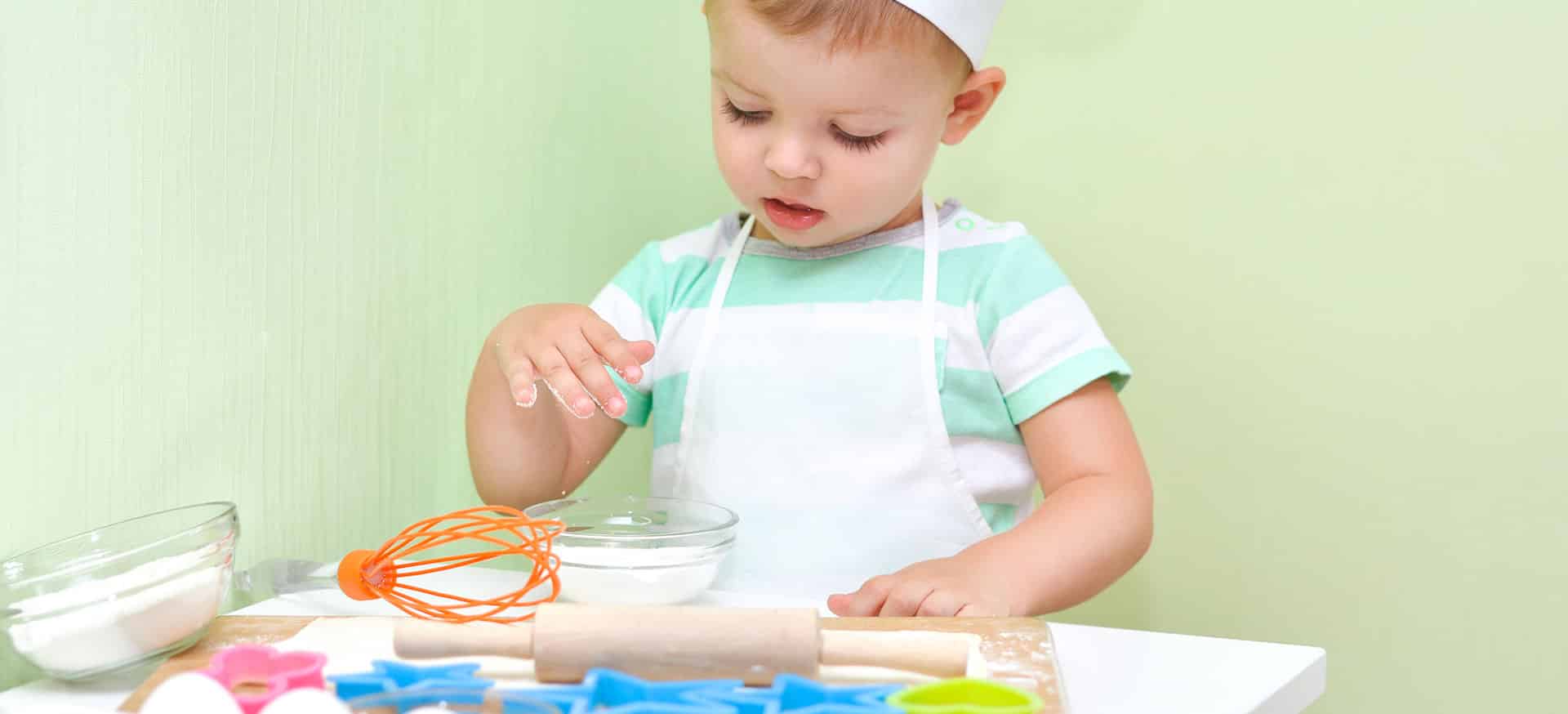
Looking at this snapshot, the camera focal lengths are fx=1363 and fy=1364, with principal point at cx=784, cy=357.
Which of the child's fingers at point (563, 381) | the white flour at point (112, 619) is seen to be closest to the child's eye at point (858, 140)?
the child's fingers at point (563, 381)

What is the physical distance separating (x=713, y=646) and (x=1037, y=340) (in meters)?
0.43

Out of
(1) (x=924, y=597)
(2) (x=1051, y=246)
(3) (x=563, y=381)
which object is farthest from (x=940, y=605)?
(2) (x=1051, y=246)

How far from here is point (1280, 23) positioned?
3.39 ft

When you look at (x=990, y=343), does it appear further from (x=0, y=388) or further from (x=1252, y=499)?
(x=0, y=388)

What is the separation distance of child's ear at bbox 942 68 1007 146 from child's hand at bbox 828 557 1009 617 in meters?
0.32

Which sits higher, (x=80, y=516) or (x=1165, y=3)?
(x=1165, y=3)

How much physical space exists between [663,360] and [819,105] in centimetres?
23

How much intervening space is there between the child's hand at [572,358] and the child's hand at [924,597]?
0.16 m

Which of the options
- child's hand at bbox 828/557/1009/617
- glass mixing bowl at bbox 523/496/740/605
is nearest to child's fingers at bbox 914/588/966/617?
child's hand at bbox 828/557/1009/617

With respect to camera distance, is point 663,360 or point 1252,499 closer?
point 663,360

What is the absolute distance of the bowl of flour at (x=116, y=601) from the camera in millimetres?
541

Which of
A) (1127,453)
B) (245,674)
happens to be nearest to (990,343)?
(1127,453)

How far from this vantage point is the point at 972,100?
912 mm

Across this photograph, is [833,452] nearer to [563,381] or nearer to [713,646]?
[563,381]
